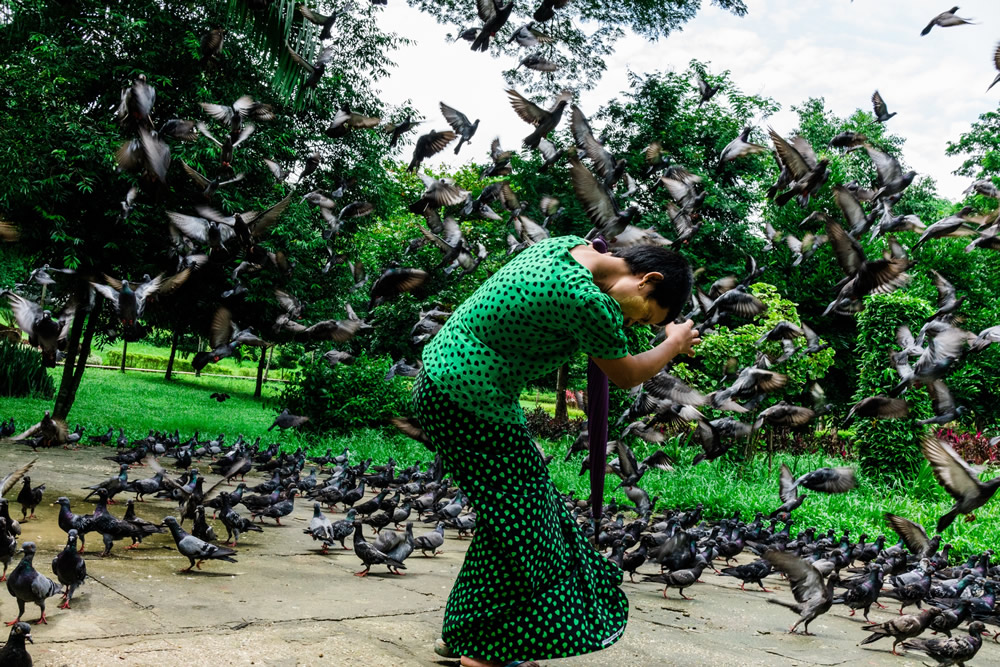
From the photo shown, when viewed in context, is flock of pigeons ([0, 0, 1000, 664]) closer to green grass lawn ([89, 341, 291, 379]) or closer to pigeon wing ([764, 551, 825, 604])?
pigeon wing ([764, 551, 825, 604])

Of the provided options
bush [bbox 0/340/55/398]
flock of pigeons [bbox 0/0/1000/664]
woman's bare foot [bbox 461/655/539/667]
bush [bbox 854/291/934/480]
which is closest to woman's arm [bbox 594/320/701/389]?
woman's bare foot [bbox 461/655/539/667]

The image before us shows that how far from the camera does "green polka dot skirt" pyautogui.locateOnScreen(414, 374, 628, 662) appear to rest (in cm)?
261

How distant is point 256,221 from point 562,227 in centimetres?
1422

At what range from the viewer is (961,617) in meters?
4.53

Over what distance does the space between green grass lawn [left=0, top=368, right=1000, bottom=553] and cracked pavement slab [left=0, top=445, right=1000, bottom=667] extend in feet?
10.7

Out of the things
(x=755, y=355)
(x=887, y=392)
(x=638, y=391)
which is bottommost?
(x=638, y=391)

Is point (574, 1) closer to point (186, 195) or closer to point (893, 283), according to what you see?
point (186, 195)

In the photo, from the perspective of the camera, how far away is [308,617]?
11.5 feet

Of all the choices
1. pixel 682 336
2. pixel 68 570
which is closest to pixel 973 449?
pixel 682 336

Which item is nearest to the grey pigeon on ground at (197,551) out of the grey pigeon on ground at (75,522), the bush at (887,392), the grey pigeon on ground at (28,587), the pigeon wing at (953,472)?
the grey pigeon on ground at (75,522)

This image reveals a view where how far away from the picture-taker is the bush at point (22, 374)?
55.1ft

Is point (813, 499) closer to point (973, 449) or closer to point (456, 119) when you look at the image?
point (456, 119)

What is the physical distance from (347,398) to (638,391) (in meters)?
7.05

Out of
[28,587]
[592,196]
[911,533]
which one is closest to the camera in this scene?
[28,587]
